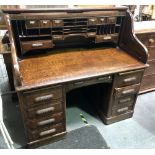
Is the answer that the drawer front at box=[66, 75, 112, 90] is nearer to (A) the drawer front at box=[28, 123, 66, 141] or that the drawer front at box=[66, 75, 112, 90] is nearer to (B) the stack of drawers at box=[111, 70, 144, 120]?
(B) the stack of drawers at box=[111, 70, 144, 120]

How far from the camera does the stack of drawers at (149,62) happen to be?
1.96 m

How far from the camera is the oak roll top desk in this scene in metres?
1.40

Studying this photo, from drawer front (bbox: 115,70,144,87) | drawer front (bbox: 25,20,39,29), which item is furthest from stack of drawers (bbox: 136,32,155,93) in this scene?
drawer front (bbox: 25,20,39,29)

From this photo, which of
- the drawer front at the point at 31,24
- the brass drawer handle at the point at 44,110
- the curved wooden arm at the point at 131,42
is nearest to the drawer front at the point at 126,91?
the curved wooden arm at the point at 131,42

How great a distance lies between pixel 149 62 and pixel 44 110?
4.68 ft

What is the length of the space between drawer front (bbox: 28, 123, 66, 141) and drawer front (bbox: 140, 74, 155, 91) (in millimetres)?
1250

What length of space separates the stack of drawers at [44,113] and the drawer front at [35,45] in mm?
445

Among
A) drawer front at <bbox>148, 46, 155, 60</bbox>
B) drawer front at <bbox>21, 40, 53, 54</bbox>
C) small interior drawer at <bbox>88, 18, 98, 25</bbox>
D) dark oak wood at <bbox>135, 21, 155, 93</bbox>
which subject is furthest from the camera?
drawer front at <bbox>148, 46, 155, 60</bbox>

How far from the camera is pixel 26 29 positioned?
1511 mm

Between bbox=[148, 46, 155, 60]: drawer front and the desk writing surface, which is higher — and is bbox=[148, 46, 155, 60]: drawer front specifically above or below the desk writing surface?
below

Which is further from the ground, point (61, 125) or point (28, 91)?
point (28, 91)
